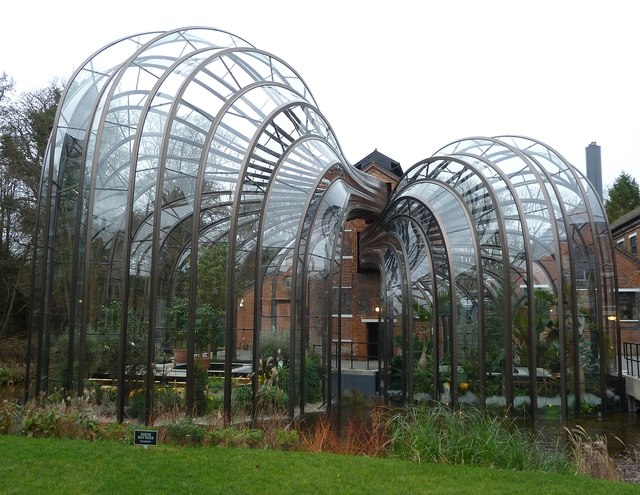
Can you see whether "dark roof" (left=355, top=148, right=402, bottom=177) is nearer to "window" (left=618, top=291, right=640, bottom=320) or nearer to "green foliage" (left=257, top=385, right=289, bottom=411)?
"window" (left=618, top=291, right=640, bottom=320)

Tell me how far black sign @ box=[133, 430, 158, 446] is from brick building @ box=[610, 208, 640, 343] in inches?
454

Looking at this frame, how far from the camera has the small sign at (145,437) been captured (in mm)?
7195

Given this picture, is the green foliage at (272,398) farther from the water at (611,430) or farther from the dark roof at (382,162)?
the dark roof at (382,162)

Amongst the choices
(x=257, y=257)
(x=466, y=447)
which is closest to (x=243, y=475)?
(x=466, y=447)

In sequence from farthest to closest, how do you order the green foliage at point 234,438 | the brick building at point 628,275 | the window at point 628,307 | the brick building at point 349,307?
the window at point 628,307 → the brick building at point 628,275 → the brick building at point 349,307 → the green foliage at point 234,438

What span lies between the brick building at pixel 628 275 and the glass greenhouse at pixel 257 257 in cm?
306

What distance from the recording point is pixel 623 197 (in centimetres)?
4650

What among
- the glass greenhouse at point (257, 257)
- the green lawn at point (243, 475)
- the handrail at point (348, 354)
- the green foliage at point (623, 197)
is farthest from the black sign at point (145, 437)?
the green foliage at point (623, 197)

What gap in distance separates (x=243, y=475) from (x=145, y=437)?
171cm

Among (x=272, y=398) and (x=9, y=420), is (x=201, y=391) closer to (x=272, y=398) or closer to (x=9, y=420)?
(x=272, y=398)

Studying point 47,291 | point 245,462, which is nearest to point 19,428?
point 47,291

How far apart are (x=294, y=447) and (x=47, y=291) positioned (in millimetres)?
5971

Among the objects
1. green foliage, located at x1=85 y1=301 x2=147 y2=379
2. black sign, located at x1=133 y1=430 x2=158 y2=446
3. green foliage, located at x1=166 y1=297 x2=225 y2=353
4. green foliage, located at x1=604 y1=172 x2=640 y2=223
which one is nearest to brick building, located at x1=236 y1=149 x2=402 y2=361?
green foliage, located at x1=166 y1=297 x2=225 y2=353

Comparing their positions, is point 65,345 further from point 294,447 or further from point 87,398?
point 294,447
